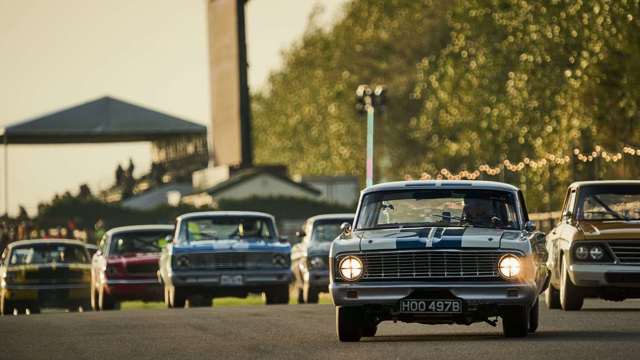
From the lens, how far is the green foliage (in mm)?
53594

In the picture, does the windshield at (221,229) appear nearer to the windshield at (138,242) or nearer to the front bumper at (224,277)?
the front bumper at (224,277)

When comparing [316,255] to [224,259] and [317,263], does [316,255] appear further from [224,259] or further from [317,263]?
[224,259]

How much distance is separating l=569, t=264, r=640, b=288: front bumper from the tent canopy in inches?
1767

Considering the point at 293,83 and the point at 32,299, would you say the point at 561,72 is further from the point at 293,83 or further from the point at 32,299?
the point at 293,83

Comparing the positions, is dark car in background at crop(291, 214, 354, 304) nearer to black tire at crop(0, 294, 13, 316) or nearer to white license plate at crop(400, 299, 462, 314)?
black tire at crop(0, 294, 13, 316)

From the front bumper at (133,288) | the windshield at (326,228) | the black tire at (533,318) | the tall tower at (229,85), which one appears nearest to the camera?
the black tire at (533,318)

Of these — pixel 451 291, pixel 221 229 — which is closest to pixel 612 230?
pixel 451 291

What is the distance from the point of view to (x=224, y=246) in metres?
31.7

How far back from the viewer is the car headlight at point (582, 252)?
23906 millimetres

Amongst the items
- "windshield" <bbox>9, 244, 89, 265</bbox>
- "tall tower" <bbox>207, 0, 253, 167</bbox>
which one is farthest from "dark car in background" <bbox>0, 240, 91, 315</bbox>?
"tall tower" <bbox>207, 0, 253, 167</bbox>

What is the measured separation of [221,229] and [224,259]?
30.5 inches

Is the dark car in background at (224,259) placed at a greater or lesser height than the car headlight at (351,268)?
lesser

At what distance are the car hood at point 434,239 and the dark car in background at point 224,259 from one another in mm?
12454

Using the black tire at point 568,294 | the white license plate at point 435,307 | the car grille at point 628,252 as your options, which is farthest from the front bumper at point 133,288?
the white license plate at point 435,307
